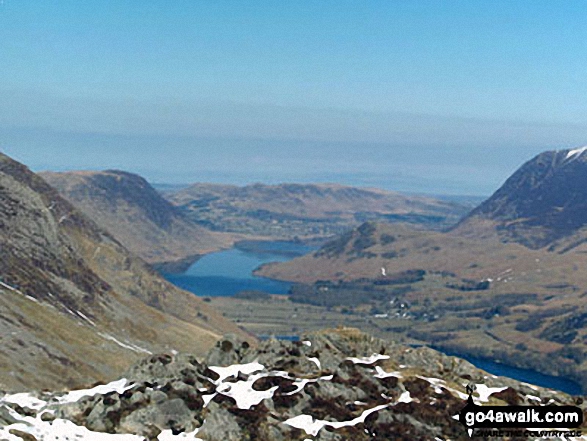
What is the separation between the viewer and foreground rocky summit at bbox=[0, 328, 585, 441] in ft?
305

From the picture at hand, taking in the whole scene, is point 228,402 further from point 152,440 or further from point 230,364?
point 230,364

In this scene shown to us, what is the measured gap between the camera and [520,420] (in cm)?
9744

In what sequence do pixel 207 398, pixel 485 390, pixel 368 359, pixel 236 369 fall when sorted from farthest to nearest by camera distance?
pixel 368 359 < pixel 236 369 < pixel 485 390 < pixel 207 398

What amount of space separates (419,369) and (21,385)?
302 ft

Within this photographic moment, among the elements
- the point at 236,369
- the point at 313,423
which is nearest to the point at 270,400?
the point at 313,423

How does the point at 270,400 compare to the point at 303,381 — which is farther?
the point at 303,381

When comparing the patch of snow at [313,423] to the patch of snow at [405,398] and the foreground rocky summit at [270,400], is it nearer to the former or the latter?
the foreground rocky summit at [270,400]

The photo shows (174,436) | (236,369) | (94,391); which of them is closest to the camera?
(174,436)

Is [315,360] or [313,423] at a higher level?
[315,360]

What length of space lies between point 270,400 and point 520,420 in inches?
1319

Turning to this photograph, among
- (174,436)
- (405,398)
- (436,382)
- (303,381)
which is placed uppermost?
(303,381)

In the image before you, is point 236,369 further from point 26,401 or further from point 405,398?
point 26,401

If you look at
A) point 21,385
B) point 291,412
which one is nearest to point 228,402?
point 291,412

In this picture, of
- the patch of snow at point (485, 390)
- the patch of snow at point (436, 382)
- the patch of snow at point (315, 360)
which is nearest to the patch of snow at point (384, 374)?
the patch of snow at point (436, 382)
